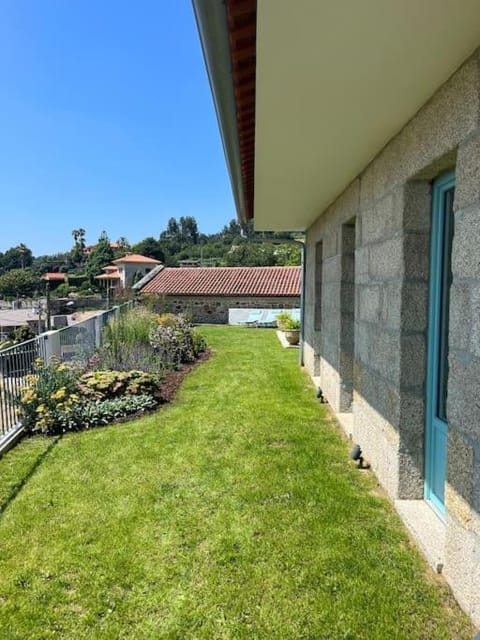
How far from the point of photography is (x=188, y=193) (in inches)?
3536

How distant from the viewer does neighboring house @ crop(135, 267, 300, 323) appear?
67.8 feet

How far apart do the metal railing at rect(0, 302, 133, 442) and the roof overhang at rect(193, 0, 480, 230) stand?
3794mm

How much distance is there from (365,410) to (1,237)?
397 feet

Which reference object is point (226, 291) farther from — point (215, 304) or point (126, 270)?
point (126, 270)

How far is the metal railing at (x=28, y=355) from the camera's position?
530 centimetres

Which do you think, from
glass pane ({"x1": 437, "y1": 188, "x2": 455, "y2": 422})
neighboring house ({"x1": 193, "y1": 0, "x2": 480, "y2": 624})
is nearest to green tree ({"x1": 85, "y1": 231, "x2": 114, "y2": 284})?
neighboring house ({"x1": 193, "y1": 0, "x2": 480, "y2": 624})

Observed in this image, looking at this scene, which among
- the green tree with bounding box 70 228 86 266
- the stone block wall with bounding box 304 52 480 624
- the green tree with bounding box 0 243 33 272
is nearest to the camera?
the stone block wall with bounding box 304 52 480 624

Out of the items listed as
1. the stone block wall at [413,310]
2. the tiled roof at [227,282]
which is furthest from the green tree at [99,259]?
the stone block wall at [413,310]

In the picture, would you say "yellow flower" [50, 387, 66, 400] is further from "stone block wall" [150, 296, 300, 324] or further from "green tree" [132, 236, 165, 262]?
"green tree" [132, 236, 165, 262]

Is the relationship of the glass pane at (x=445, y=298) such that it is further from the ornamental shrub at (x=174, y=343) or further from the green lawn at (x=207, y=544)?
the ornamental shrub at (x=174, y=343)

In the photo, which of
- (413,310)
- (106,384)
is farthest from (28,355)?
(413,310)

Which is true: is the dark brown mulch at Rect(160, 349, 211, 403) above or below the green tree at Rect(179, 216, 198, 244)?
below

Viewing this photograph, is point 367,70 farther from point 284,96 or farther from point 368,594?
point 368,594

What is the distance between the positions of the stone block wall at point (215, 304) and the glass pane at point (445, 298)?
17.4 m
